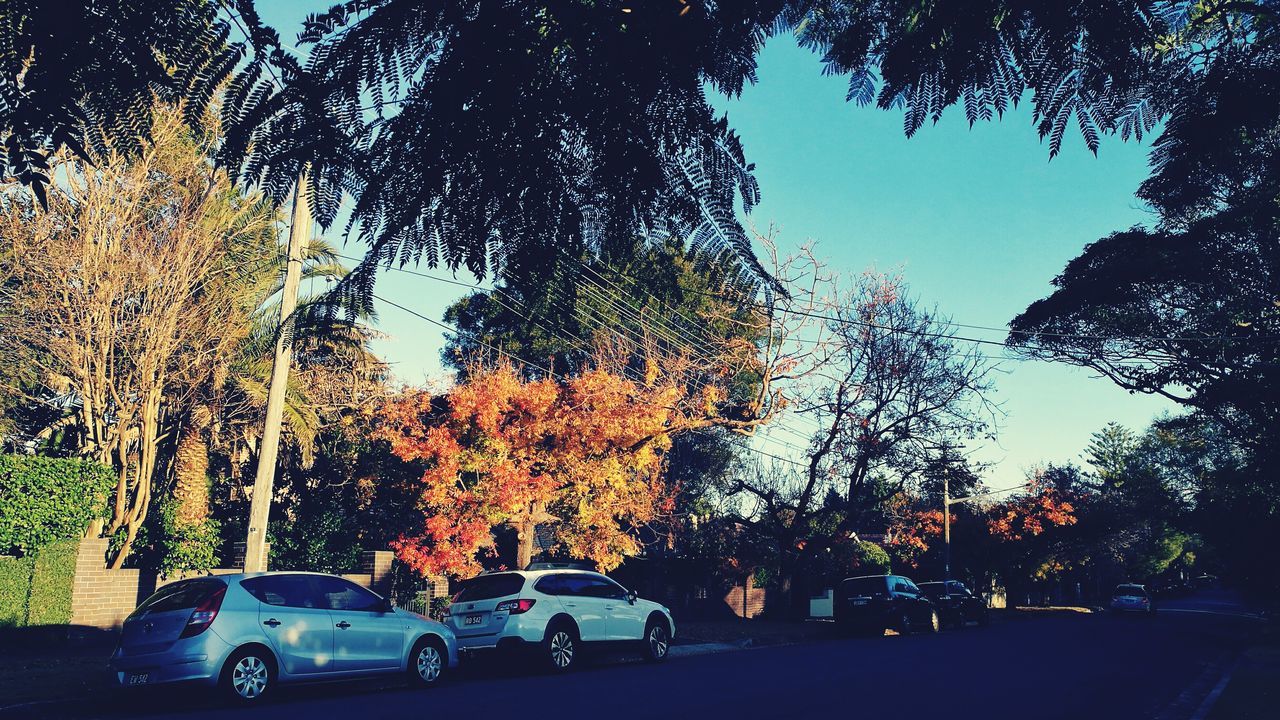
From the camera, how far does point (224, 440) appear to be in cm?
2027

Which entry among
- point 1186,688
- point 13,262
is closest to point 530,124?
point 1186,688

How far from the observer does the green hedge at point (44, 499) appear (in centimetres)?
1534

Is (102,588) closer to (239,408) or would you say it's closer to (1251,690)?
(239,408)

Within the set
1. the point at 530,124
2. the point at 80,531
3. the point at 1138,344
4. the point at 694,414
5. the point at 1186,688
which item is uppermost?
the point at 1138,344

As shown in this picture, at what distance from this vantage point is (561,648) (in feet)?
49.1

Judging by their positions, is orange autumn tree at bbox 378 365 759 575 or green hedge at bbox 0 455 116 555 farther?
orange autumn tree at bbox 378 365 759 575

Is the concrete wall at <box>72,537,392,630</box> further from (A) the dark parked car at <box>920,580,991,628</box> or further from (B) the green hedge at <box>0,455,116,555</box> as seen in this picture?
(A) the dark parked car at <box>920,580,991,628</box>

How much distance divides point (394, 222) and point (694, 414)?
21306 mm

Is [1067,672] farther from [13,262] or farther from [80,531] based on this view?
[13,262]

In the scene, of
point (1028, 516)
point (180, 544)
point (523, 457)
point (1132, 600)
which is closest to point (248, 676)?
point (180, 544)

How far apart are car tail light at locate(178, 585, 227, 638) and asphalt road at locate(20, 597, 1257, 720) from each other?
2.74 feet

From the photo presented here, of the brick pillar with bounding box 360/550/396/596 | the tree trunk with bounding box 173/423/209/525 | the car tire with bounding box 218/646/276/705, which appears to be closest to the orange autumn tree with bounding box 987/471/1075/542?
the brick pillar with bounding box 360/550/396/596

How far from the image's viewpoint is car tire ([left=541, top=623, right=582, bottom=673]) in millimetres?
14680

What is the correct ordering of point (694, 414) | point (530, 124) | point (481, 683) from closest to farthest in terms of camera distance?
point (530, 124) → point (481, 683) → point (694, 414)
